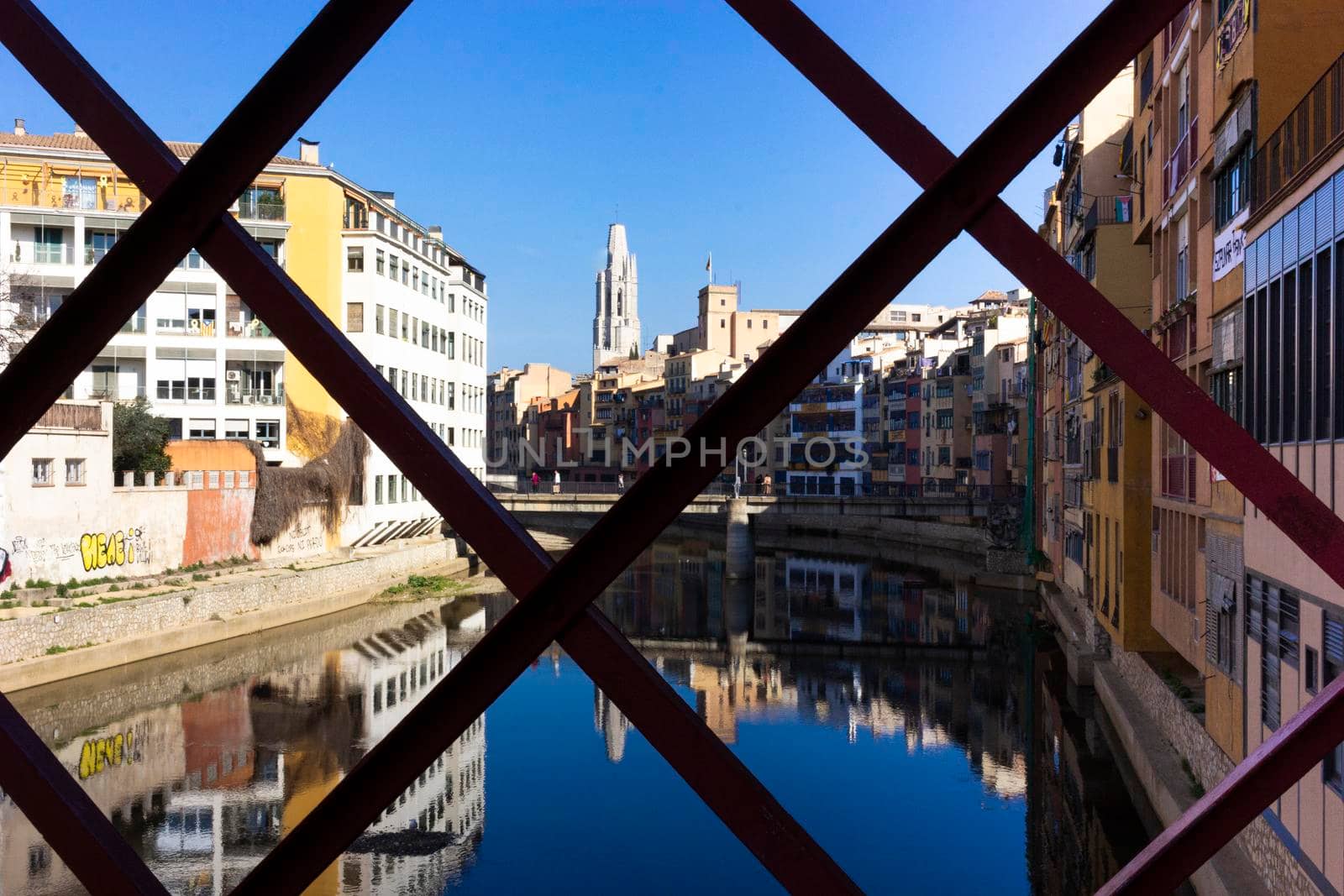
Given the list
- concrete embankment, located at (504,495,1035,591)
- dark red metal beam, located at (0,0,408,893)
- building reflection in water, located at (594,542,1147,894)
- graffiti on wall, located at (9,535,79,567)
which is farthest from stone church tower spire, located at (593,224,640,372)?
dark red metal beam, located at (0,0,408,893)

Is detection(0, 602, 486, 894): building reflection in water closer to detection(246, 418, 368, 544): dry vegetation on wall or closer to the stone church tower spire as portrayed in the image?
detection(246, 418, 368, 544): dry vegetation on wall

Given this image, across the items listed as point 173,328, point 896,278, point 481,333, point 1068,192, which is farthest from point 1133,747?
point 481,333

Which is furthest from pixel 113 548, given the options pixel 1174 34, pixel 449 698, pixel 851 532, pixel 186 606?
pixel 851 532

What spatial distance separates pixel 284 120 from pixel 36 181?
3032 centimetres

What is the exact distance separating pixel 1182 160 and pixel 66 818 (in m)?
13.2

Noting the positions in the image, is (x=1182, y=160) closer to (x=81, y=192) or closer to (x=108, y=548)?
(x=108, y=548)

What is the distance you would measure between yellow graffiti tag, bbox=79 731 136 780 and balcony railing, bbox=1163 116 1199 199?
13.9m

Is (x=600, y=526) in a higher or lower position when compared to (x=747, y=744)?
higher

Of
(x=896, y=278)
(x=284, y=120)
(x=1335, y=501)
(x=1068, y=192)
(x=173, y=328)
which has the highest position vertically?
(x=1068, y=192)

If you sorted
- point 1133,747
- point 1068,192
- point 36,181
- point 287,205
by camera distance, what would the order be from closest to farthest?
1. point 1133,747
2. point 1068,192
3. point 36,181
4. point 287,205

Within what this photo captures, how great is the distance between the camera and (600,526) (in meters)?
1.03

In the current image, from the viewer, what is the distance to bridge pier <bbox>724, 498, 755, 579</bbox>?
3516 cm

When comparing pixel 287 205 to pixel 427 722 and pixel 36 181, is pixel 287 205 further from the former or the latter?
pixel 427 722

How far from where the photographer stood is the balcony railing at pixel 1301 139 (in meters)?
5.99
